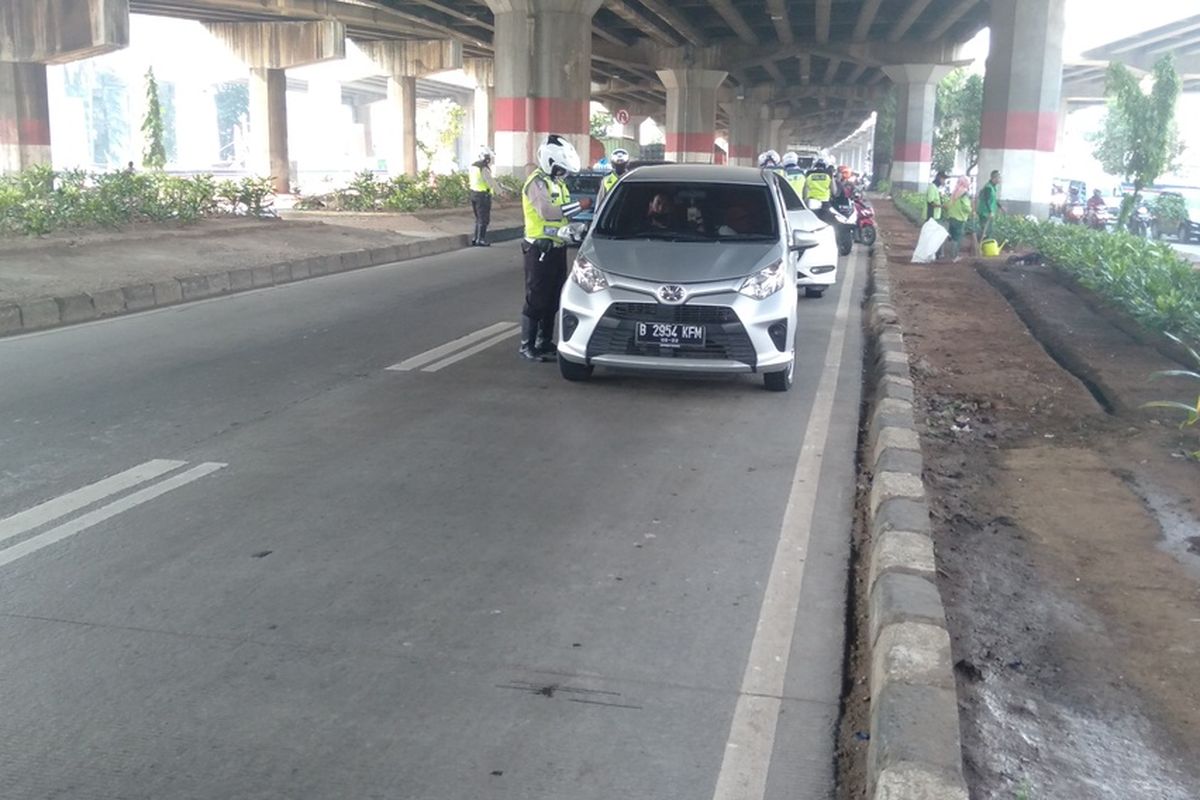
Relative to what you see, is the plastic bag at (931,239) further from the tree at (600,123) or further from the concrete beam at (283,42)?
the tree at (600,123)

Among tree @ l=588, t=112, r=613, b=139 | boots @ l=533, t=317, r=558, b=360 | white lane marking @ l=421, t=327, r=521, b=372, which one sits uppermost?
tree @ l=588, t=112, r=613, b=139

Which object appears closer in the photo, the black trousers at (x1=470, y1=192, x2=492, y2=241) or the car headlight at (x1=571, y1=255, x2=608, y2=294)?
the car headlight at (x1=571, y1=255, x2=608, y2=294)

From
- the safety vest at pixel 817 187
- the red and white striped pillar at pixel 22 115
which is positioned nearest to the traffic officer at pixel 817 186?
the safety vest at pixel 817 187

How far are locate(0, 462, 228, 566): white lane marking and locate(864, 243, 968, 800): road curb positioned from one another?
11.9ft

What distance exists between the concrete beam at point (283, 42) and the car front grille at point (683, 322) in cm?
3881

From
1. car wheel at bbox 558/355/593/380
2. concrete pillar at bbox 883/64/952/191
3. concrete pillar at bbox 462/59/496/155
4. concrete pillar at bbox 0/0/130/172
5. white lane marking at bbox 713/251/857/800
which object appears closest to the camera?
white lane marking at bbox 713/251/857/800

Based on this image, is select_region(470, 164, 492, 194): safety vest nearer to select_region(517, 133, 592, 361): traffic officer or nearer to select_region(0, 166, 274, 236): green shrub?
select_region(0, 166, 274, 236): green shrub

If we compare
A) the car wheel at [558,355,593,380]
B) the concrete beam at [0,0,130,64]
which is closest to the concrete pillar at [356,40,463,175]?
the concrete beam at [0,0,130,64]

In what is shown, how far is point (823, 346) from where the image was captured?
11977 mm

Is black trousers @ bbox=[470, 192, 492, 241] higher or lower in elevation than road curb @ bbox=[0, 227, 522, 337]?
higher

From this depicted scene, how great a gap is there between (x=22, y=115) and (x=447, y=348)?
109ft

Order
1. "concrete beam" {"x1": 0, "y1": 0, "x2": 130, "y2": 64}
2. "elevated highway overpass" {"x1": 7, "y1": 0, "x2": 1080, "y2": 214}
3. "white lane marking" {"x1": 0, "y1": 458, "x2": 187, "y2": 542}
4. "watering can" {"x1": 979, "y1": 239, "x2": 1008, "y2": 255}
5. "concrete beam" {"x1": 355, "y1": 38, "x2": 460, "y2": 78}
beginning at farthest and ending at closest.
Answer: "concrete beam" {"x1": 355, "y1": 38, "x2": 460, "y2": 78}
"concrete beam" {"x1": 0, "y1": 0, "x2": 130, "y2": 64}
"elevated highway overpass" {"x1": 7, "y1": 0, "x2": 1080, "y2": 214}
"watering can" {"x1": 979, "y1": 239, "x2": 1008, "y2": 255}
"white lane marking" {"x1": 0, "y1": 458, "x2": 187, "y2": 542}

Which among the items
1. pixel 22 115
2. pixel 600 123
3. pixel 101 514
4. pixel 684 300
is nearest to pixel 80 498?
pixel 101 514

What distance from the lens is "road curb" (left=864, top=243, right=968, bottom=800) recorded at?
3.36 metres
